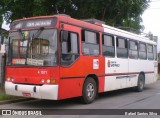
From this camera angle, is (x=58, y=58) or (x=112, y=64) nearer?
(x=58, y=58)

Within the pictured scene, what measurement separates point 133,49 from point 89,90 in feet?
16.2

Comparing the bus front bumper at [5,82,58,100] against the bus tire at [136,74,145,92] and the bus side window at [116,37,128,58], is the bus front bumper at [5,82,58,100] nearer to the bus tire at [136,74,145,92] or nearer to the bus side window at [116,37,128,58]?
the bus side window at [116,37,128,58]

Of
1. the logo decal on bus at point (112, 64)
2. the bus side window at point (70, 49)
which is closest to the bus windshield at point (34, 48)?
the bus side window at point (70, 49)

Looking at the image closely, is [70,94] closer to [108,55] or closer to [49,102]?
[49,102]

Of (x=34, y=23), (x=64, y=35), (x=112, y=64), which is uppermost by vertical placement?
(x=34, y=23)

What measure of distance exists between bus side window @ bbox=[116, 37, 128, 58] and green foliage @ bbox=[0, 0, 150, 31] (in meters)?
5.22

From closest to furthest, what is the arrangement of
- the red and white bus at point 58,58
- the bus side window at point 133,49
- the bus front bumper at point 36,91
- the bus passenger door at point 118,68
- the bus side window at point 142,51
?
the bus front bumper at point 36,91 < the red and white bus at point 58,58 < the bus passenger door at point 118,68 < the bus side window at point 133,49 < the bus side window at point 142,51

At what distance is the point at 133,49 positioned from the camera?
16375 mm

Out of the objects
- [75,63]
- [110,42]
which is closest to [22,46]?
[75,63]

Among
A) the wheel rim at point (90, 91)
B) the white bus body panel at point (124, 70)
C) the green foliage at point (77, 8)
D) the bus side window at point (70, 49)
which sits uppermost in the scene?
the green foliage at point (77, 8)

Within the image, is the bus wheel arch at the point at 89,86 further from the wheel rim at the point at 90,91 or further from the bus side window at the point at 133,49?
the bus side window at the point at 133,49

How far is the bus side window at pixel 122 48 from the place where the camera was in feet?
48.3

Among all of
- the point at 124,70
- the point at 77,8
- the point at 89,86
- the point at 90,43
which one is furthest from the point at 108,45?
the point at 77,8

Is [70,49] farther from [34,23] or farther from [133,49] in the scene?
[133,49]
